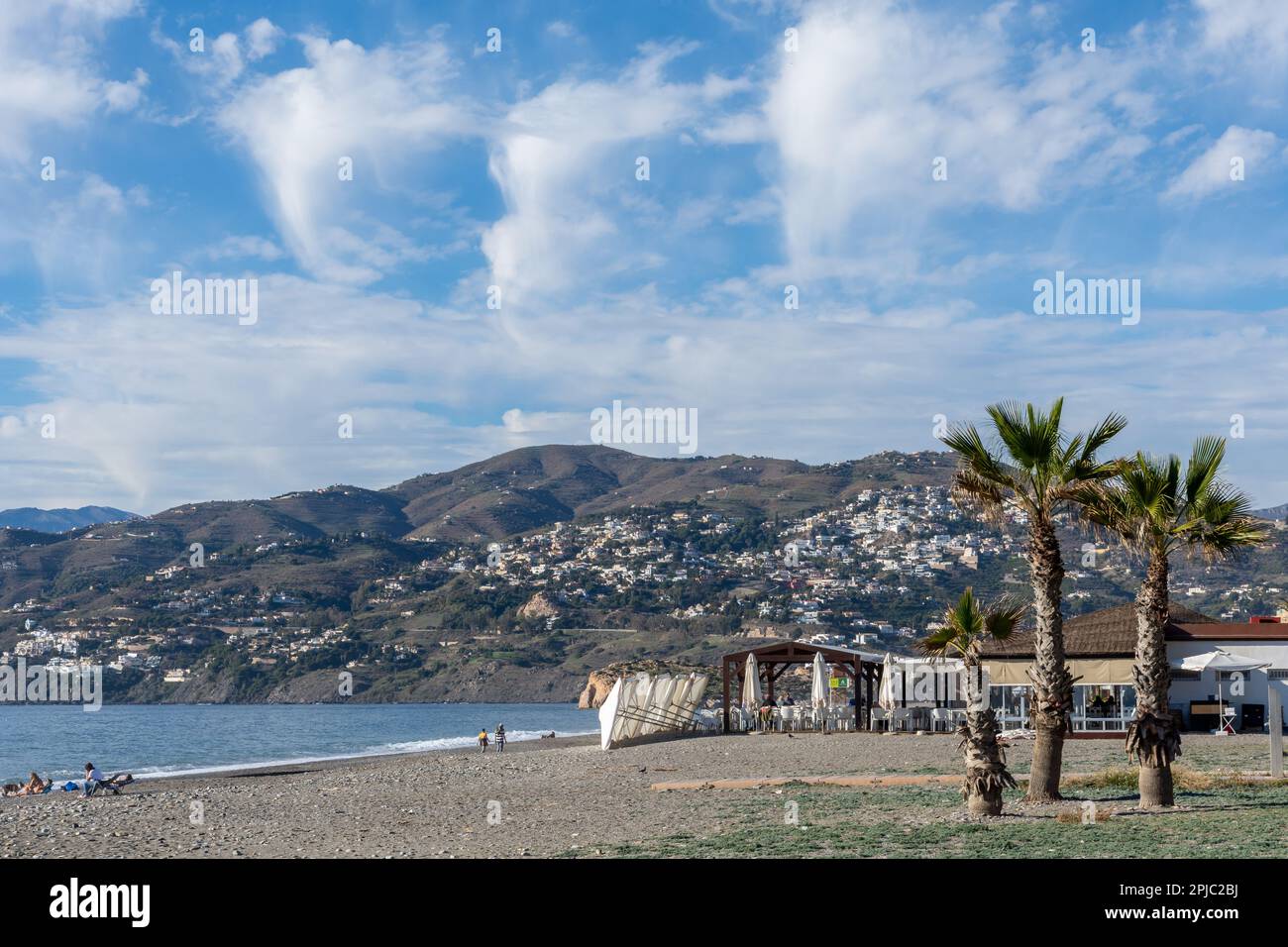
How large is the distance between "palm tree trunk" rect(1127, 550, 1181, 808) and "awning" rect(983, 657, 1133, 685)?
1688 cm

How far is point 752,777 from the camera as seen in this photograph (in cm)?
2005

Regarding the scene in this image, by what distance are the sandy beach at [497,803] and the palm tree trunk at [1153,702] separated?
834mm

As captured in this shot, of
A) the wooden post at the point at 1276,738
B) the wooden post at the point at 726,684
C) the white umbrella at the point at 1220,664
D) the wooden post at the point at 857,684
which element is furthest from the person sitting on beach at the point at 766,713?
the wooden post at the point at 1276,738

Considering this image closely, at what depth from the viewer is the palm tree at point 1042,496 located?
1350 cm

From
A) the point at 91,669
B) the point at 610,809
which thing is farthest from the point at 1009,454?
the point at 91,669

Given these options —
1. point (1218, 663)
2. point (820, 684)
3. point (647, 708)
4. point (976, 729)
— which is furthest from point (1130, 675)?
point (976, 729)

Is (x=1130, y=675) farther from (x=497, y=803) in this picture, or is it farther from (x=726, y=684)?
(x=497, y=803)

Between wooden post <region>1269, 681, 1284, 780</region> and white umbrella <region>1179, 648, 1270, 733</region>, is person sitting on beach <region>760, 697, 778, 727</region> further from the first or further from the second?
wooden post <region>1269, 681, 1284, 780</region>

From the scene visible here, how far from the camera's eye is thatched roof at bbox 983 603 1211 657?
31.1 metres

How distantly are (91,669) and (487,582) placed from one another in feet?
168

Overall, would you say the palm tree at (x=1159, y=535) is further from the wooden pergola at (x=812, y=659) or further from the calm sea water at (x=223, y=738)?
the calm sea water at (x=223, y=738)

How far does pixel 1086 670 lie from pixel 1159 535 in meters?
18.5

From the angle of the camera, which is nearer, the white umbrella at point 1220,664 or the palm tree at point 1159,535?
the palm tree at point 1159,535
